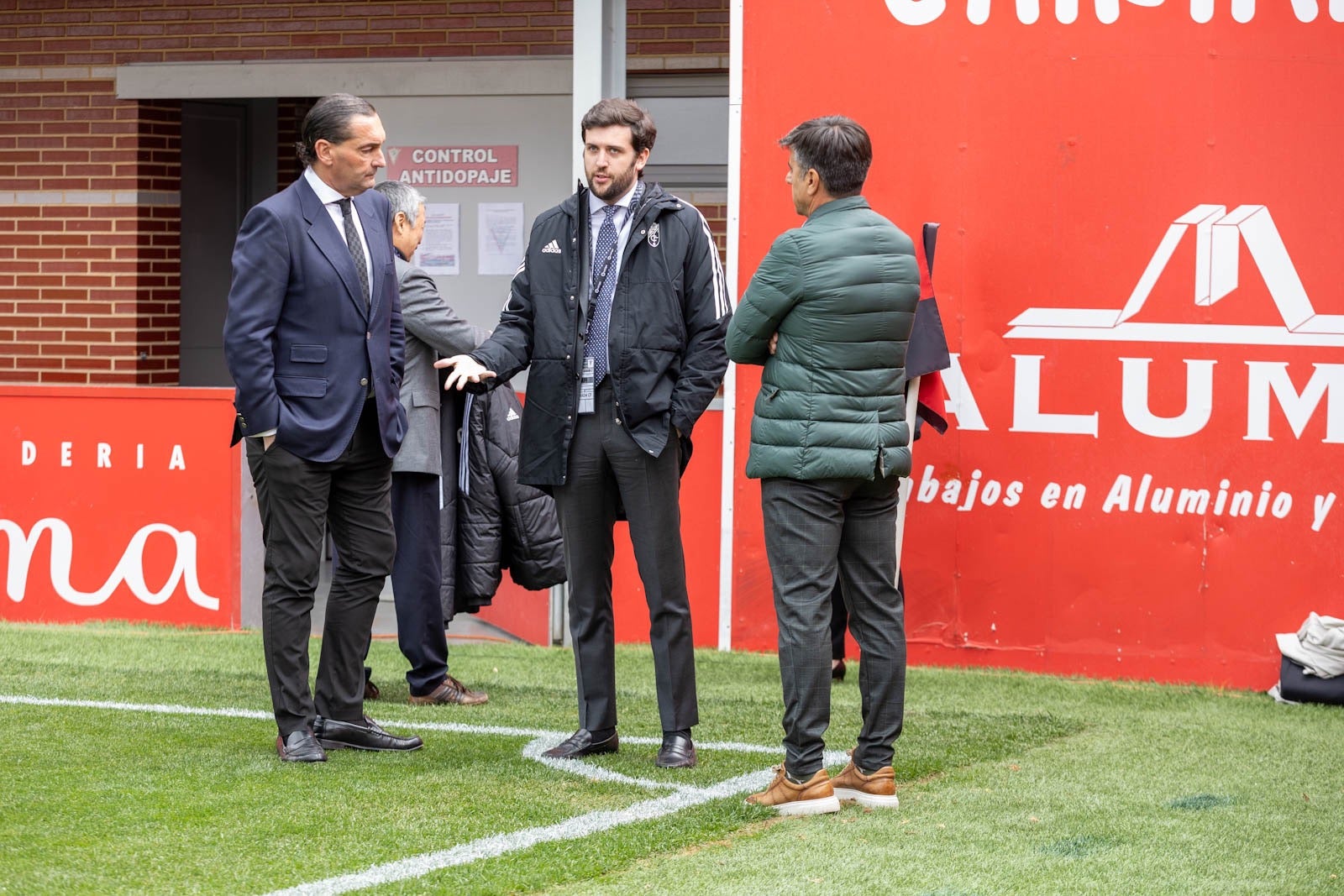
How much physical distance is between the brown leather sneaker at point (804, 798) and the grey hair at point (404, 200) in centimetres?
256

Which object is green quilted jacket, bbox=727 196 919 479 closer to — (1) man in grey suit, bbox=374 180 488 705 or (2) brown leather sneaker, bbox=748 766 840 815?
(2) brown leather sneaker, bbox=748 766 840 815

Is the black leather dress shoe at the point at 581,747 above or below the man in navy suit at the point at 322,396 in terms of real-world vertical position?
below

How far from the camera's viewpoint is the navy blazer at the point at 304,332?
16.4 ft

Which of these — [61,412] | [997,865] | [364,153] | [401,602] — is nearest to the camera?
[997,865]

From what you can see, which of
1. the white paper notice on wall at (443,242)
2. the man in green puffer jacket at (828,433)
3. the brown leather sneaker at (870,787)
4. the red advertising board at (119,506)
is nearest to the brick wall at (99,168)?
the white paper notice on wall at (443,242)

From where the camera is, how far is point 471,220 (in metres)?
9.98

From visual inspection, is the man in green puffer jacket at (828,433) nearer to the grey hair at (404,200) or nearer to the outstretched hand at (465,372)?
the outstretched hand at (465,372)

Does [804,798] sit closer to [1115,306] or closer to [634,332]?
[634,332]

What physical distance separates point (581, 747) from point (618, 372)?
1.15 metres

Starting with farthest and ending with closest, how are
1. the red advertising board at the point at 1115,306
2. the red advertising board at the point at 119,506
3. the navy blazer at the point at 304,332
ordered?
the red advertising board at the point at 119,506 < the red advertising board at the point at 1115,306 < the navy blazer at the point at 304,332

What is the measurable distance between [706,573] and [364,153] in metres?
3.30

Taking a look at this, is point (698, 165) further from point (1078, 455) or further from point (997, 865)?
point (997, 865)

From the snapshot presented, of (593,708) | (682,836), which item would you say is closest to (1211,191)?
(593,708)

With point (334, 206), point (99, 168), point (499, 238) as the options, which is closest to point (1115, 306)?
point (334, 206)
